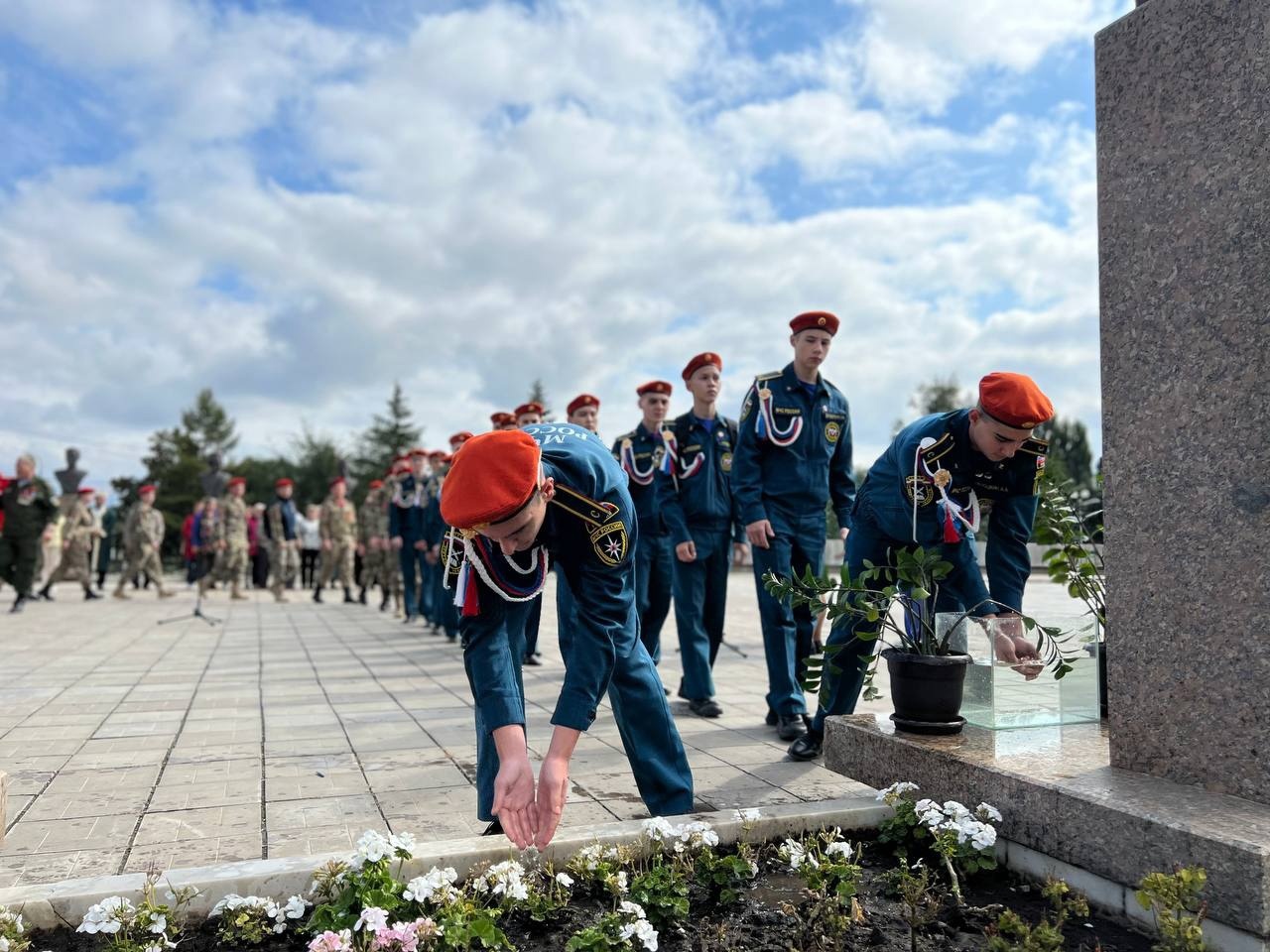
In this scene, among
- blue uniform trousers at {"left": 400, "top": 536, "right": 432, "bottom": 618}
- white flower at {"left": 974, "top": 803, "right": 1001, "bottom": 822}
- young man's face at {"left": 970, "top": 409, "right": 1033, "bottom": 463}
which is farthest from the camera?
blue uniform trousers at {"left": 400, "top": 536, "right": 432, "bottom": 618}

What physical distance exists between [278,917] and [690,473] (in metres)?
5.13

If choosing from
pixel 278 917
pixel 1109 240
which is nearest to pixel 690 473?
pixel 1109 240

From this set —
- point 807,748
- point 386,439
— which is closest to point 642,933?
point 807,748

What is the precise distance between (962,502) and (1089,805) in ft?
5.62

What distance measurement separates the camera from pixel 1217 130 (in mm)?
2764

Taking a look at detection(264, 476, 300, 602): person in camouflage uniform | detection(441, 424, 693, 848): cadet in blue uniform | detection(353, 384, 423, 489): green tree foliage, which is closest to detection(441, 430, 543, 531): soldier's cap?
detection(441, 424, 693, 848): cadet in blue uniform

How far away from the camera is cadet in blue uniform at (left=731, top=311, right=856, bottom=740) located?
18.5ft

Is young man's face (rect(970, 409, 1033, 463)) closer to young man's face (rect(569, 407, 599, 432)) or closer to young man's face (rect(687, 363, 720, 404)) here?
young man's face (rect(687, 363, 720, 404))

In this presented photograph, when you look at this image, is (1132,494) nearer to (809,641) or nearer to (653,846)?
(653,846)

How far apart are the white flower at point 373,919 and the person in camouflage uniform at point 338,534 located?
53.8 feet

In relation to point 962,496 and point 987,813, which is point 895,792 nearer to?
A: point 987,813

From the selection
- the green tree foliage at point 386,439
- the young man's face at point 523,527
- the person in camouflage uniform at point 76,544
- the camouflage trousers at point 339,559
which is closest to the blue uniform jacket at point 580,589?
the young man's face at point 523,527

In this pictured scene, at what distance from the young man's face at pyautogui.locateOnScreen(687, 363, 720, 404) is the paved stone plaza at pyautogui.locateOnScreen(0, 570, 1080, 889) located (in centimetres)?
226

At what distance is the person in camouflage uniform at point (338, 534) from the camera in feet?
A: 59.7
